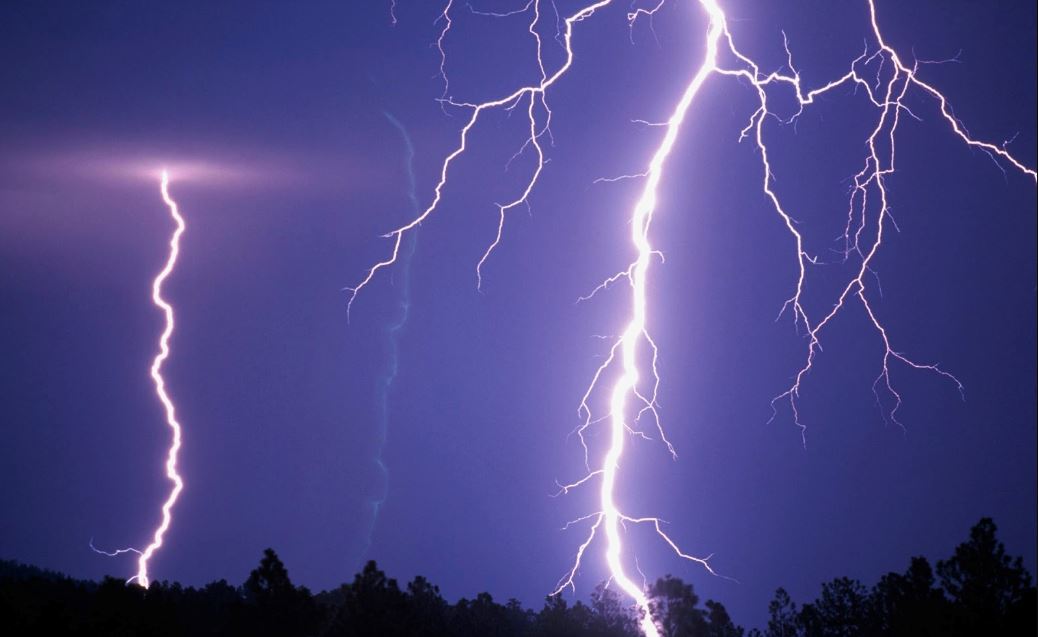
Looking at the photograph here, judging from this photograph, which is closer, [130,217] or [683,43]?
[683,43]

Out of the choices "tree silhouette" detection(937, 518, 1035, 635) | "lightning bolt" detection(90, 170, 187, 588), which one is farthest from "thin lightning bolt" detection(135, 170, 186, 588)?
"tree silhouette" detection(937, 518, 1035, 635)

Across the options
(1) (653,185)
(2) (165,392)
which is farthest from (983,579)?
(2) (165,392)

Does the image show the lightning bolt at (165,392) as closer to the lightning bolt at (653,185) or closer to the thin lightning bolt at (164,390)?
the thin lightning bolt at (164,390)

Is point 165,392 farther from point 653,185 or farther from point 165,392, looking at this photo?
point 653,185

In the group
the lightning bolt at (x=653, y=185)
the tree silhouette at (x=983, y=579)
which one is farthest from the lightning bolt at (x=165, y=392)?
the tree silhouette at (x=983, y=579)

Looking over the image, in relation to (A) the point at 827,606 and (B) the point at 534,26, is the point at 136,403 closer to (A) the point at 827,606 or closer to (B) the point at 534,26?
(B) the point at 534,26

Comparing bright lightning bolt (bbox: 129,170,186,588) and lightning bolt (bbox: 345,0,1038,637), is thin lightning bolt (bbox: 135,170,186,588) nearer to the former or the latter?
bright lightning bolt (bbox: 129,170,186,588)

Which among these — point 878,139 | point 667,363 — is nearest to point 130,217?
point 667,363
